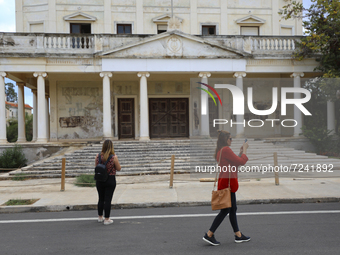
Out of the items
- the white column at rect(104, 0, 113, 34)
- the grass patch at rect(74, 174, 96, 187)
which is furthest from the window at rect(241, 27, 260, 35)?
the grass patch at rect(74, 174, 96, 187)

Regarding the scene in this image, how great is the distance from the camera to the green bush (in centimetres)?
1584

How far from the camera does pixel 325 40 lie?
1617cm

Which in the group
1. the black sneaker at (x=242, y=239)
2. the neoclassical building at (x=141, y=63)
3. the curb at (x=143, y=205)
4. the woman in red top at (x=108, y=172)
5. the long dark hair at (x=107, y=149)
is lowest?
the curb at (x=143, y=205)

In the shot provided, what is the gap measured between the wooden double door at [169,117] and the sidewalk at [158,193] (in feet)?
29.2

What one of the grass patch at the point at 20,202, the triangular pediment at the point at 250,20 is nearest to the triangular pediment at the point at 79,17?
the triangular pediment at the point at 250,20

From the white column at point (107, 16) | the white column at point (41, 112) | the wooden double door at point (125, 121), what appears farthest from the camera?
the white column at point (107, 16)

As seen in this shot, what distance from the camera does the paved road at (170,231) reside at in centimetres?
506

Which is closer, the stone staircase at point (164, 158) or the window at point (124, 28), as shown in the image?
the stone staircase at point (164, 158)

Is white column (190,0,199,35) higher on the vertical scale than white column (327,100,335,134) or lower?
higher

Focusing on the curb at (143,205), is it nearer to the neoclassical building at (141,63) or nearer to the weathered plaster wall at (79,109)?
the neoclassical building at (141,63)

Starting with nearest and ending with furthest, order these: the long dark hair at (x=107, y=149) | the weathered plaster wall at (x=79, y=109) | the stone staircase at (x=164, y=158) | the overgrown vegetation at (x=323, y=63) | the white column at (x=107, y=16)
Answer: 1. the long dark hair at (x=107, y=149)
2. the stone staircase at (x=164, y=158)
3. the overgrown vegetation at (x=323, y=63)
4. the weathered plaster wall at (x=79, y=109)
5. the white column at (x=107, y=16)

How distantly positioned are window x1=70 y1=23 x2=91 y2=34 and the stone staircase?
963cm

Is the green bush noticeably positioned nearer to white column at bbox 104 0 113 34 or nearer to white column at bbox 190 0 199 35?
white column at bbox 104 0 113 34

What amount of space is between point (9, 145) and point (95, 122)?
5692 mm
